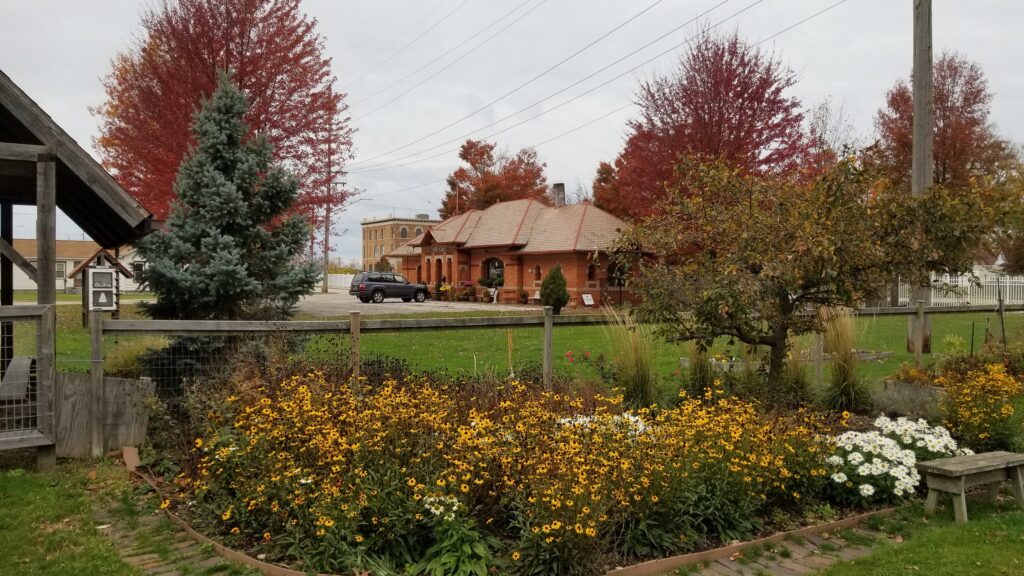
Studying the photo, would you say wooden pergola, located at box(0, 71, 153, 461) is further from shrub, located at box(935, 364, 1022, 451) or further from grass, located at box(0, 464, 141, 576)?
shrub, located at box(935, 364, 1022, 451)

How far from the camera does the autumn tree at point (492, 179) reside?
53031 millimetres

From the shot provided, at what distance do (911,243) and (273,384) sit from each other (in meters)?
5.90

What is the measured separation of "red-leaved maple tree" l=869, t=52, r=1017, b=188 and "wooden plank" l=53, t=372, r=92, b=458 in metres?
32.9

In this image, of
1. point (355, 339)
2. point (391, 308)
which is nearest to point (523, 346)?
point (355, 339)

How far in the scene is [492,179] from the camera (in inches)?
2100

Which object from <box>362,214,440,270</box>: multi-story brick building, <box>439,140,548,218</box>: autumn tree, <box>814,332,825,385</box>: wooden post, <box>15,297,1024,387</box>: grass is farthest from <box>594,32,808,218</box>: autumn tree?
<box>362,214,440,270</box>: multi-story brick building

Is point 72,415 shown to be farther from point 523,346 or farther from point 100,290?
point 523,346

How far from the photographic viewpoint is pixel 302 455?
4.67 meters

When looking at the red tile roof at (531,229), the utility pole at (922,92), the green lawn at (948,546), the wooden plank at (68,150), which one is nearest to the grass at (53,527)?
the wooden plank at (68,150)

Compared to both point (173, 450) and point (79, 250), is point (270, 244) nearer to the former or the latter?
point (173, 450)

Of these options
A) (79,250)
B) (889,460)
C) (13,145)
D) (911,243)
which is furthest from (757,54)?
(79,250)

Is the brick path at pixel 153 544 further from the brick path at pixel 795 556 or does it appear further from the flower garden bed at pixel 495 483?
the brick path at pixel 795 556

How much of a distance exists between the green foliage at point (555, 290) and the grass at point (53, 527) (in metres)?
24.4

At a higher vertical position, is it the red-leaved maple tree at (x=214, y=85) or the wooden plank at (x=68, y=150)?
the red-leaved maple tree at (x=214, y=85)
